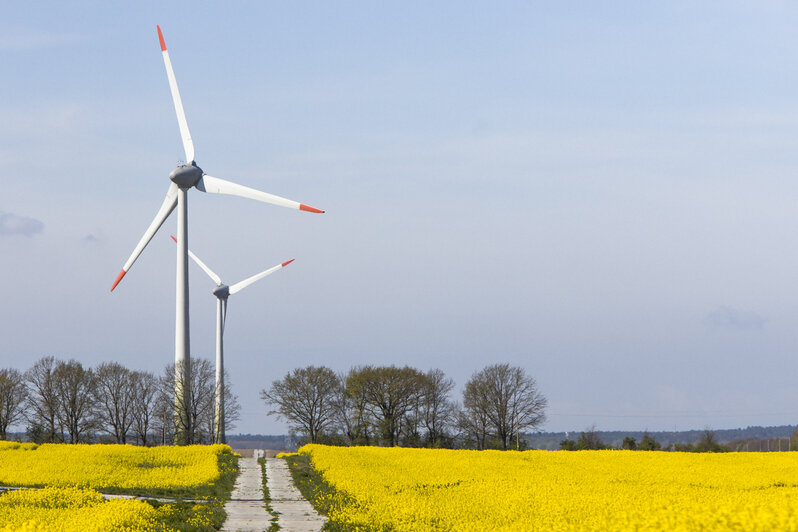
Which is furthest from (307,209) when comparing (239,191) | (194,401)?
(194,401)

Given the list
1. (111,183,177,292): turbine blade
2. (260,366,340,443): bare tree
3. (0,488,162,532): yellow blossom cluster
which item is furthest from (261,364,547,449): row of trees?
(0,488,162,532): yellow blossom cluster

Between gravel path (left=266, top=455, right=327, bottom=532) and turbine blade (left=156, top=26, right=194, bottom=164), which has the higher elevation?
turbine blade (left=156, top=26, right=194, bottom=164)

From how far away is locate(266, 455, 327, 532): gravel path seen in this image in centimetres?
3060

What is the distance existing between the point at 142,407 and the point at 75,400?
9374mm

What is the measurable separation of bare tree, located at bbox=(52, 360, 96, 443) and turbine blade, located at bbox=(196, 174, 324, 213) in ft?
168

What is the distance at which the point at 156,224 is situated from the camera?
84.9 m

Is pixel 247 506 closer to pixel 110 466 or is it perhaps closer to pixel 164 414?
pixel 110 466

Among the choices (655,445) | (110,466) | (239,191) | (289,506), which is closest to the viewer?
(289,506)

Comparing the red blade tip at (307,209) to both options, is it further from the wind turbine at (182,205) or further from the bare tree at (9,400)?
the bare tree at (9,400)

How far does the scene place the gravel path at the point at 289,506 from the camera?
100 feet

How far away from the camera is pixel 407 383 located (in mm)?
121312

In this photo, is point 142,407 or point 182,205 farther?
point 142,407

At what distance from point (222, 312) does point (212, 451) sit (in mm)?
47679

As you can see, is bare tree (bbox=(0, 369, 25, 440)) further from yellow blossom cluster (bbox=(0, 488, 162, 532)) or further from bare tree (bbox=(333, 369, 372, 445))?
yellow blossom cluster (bbox=(0, 488, 162, 532))
